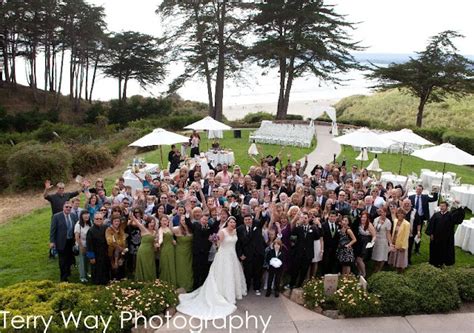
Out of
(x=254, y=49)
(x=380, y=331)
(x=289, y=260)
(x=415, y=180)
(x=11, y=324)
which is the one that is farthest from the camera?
(x=254, y=49)

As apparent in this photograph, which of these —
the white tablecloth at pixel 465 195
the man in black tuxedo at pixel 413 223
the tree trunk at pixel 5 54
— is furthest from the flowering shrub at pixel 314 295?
the tree trunk at pixel 5 54

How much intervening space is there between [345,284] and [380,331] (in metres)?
1.01

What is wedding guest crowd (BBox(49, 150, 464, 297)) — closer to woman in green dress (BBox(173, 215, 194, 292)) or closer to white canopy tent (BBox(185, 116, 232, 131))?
woman in green dress (BBox(173, 215, 194, 292))

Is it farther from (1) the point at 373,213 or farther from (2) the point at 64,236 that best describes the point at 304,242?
(2) the point at 64,236

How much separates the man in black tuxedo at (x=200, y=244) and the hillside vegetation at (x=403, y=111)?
2589cm

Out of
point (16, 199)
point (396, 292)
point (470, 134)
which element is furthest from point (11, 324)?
point (470, 134)

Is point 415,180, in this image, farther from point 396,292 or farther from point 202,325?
point 202,325

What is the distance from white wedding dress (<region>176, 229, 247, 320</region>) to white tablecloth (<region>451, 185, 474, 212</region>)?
8964mm

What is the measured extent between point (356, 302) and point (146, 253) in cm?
376

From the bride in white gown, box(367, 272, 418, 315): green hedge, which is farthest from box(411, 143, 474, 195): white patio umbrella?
the bride in white gown

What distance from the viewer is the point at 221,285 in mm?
7285

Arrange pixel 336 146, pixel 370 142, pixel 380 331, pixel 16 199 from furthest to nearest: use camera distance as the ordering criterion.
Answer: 1. pixel 336 146
2. pixel 16 199
3. pixel 370 142
4. pixel 380 331

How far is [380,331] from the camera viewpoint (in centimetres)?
659

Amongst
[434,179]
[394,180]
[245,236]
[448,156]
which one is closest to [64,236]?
[245,236]
